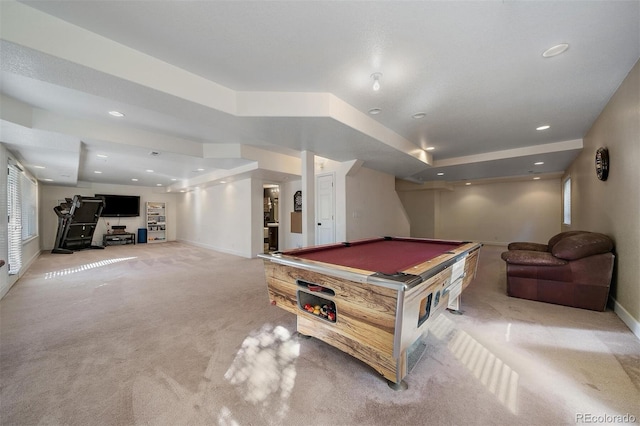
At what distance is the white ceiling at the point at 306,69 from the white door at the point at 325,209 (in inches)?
55.4

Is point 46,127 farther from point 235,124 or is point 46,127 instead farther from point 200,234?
point 200,234

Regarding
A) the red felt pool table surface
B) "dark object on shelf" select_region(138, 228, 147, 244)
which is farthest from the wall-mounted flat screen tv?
the red felt pool table surface

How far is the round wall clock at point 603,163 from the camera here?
2760 mm

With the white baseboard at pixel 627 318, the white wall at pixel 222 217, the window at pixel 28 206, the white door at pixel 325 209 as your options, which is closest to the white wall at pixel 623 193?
the white baseboard at pixel 627 318

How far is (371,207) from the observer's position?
5.46 m

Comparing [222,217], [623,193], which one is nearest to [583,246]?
[623,193]

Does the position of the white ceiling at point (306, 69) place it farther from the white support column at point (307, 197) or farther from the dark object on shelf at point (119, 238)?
the dark object on shelf at point (119, 238)

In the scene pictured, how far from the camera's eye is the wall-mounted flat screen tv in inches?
331

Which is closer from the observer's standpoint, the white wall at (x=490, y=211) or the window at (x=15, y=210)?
the window at (x=15, y=210)

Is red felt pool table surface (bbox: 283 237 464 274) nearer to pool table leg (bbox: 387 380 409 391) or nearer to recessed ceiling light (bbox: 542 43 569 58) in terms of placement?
pool table leg (bbox: 387 380 409 391)

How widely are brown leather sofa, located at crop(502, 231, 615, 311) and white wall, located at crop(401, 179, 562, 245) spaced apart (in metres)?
5.54

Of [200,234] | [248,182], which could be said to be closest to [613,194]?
[248,182]

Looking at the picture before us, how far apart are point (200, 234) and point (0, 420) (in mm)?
7318

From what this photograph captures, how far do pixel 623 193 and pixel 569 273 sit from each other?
0.99 m
